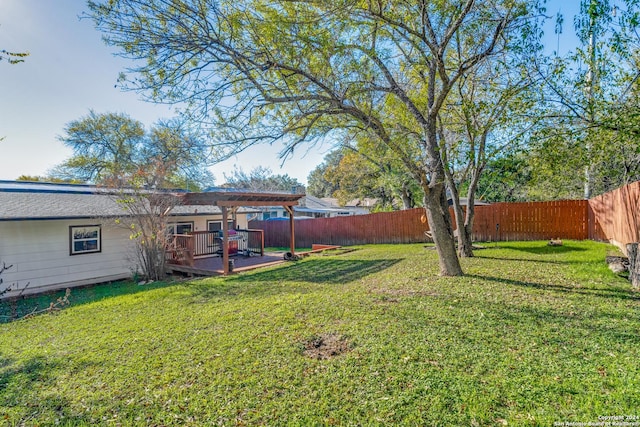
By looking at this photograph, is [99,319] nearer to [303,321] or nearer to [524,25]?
[303,321]

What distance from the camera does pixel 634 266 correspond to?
5.84 meters

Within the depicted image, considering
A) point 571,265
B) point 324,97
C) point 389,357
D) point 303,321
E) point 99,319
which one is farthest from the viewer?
point 571,265

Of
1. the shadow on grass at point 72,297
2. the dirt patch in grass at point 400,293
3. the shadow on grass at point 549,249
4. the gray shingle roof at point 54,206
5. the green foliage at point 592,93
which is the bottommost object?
the shadow on grass at point 72,297

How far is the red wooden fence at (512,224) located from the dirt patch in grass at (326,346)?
7.76 metres

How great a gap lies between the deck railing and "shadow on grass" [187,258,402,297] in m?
2.62

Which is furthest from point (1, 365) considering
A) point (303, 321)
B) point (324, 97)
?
point (324, 97)

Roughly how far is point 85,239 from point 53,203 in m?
1.47

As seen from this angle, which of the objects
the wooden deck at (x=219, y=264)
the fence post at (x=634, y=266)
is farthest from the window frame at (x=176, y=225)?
the fence post at (x=634, y=266)

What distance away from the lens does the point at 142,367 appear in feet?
12.5

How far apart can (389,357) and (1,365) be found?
5.02 metres

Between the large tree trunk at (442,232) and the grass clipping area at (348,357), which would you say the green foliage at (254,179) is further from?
the grass clipping area at (348,357)

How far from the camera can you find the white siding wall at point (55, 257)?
916 centimetres

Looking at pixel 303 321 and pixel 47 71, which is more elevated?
pixel 47 71

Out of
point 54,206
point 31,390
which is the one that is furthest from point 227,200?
point 31,390
